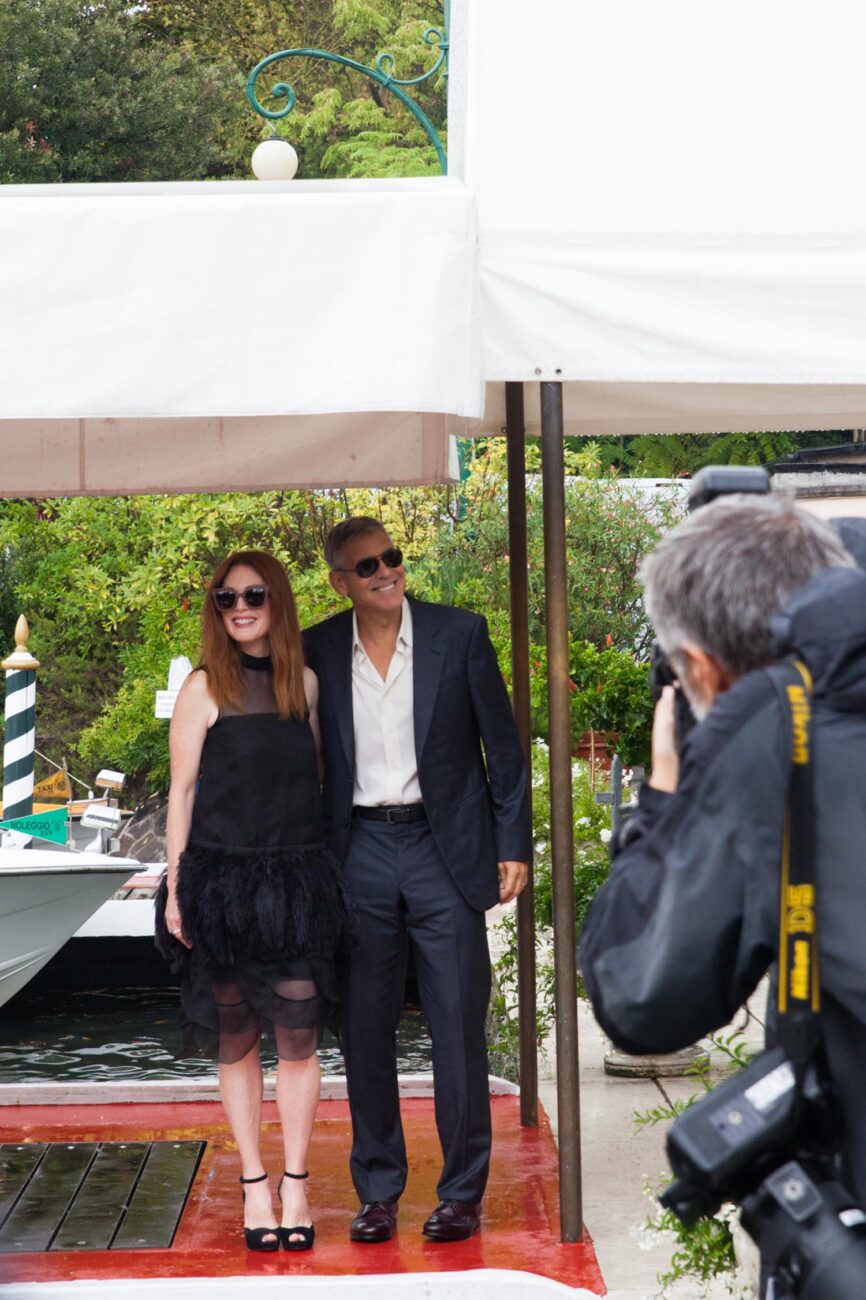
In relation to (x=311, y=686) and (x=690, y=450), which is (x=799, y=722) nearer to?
(x=311, y=686)

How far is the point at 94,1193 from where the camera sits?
14.8 ft

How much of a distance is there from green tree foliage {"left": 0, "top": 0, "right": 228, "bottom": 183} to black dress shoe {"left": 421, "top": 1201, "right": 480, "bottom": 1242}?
65.6 ft

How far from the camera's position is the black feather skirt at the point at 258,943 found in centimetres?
398

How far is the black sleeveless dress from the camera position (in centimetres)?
400

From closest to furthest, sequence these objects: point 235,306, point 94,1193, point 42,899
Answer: point 235,306
point 94,1193
point 42,899

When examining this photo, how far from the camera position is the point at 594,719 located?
6062mm

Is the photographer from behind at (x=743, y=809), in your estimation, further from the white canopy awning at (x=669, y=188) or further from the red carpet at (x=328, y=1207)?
the red carpet at (x=328, y=1207)

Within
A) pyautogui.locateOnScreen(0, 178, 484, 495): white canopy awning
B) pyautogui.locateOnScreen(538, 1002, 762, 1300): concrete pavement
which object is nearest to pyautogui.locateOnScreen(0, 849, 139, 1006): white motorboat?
pyautogui.locateOnScreen(538, 1002, 762, 1300): concrete pavement

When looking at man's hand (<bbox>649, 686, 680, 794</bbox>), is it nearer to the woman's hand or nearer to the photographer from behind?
the photographer from behind

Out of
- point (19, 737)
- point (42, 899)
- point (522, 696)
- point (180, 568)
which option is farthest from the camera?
point (180, 568)

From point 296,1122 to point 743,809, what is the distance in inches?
103

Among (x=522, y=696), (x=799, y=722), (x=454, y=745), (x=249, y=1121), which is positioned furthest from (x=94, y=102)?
(x=799, y=722)

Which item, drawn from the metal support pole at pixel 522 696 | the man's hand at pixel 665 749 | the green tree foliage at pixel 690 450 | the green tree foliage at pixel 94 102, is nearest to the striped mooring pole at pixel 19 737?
the metal support pole at pixel 522 696

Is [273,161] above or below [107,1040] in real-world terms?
above
